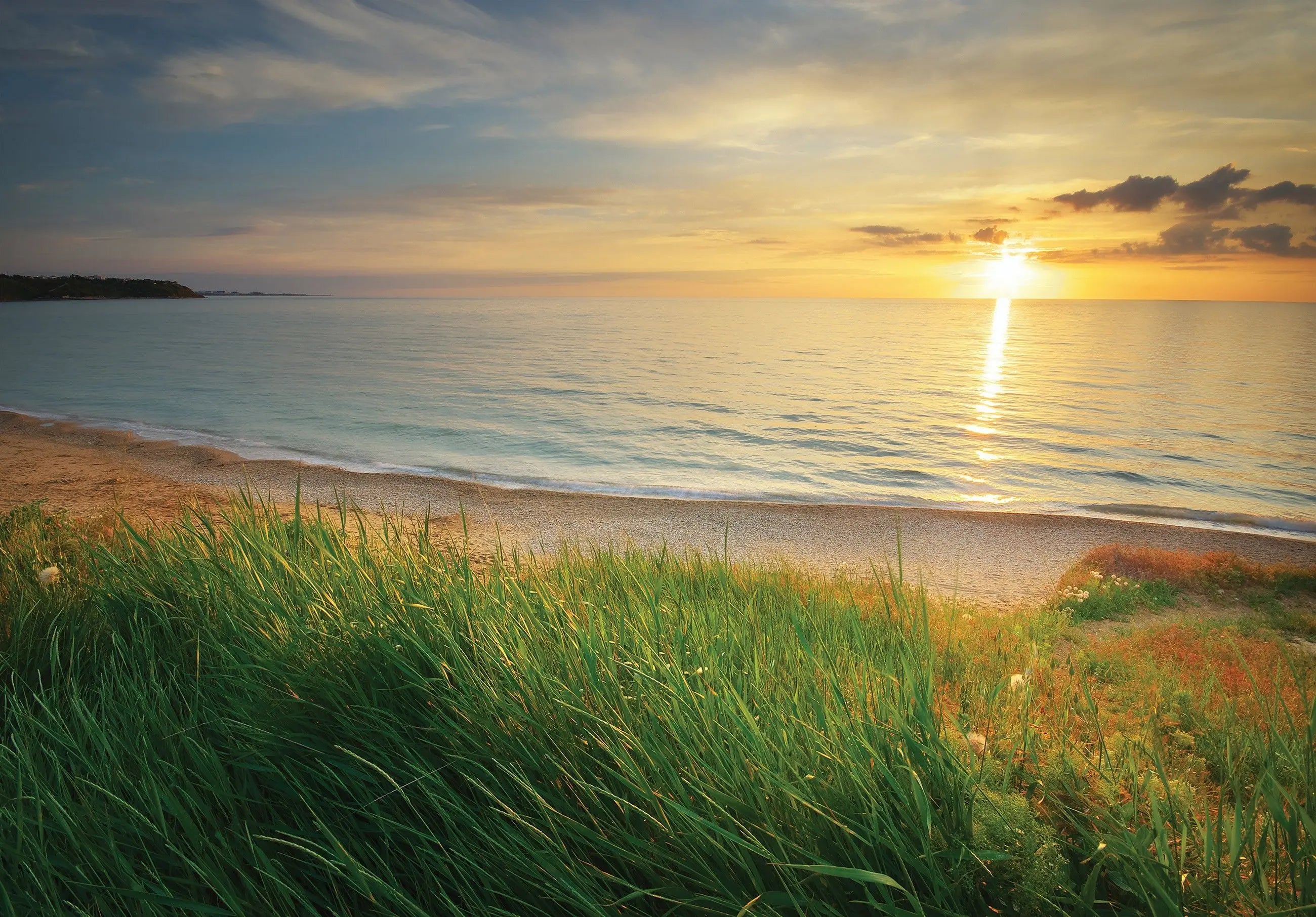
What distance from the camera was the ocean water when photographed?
648 inches

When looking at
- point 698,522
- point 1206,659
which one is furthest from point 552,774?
point 698,522

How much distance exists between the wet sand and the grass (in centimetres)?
638

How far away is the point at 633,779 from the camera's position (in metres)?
1.87

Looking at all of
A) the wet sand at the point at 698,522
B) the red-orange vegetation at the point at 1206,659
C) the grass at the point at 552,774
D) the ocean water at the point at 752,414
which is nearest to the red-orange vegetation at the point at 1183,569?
the wet sand at the point at 698,522

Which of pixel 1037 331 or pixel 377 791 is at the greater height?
pixel 377 791

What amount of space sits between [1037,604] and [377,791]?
8.51 meters

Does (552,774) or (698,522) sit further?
(698,522)

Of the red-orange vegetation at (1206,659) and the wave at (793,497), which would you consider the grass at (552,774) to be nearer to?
the red-orange vegetation at (1206,659)

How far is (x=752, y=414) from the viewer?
25.2m

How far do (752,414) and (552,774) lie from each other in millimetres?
23630

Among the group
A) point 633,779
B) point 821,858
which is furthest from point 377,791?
point 821,858

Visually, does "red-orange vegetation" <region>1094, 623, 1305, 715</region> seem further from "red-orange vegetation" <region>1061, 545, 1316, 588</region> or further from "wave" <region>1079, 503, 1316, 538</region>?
"wave" <region>1079, 503, 1316, 538</region>

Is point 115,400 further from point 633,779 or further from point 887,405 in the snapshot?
point 633,779

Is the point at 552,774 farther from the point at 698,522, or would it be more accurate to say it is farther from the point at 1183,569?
the point at 698,522
